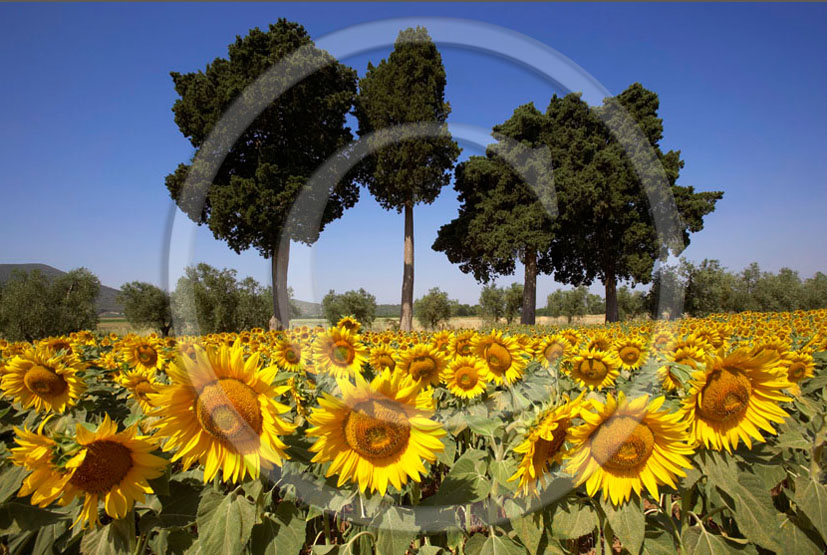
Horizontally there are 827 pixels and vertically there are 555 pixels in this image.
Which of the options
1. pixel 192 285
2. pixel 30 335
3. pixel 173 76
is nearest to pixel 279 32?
pixel 173 76

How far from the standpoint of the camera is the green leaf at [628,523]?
4.50 feet

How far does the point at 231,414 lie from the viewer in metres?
1.41

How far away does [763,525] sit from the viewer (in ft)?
5.21

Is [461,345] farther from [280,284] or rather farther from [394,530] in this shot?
[280,284]

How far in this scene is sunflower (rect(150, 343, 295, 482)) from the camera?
1.40m

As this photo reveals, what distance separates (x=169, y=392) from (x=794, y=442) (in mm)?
2977

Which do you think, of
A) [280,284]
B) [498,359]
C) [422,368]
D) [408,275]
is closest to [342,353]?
[422,368]

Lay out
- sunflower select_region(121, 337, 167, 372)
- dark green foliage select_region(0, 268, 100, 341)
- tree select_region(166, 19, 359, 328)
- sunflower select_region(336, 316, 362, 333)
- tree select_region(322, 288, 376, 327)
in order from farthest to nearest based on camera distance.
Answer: tree select_region(322, 288, 376, 327) < dark green foliage select_region(0, 268, 100, 341) < tree select_region(166, 19, 359, 328) < sunflower select_region(121, 337, 167, 372) < sunflower select_region(336, 316, 362, 333)

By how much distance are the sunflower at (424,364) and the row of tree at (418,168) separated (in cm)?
1531

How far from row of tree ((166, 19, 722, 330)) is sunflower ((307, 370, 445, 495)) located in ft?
55.7

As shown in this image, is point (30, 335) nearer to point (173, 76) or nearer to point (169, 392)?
point (173, 76)

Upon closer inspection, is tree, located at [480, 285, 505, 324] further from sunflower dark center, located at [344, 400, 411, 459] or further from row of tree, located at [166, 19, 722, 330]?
sunflower dark center, located at [344, 400, 411, 459]

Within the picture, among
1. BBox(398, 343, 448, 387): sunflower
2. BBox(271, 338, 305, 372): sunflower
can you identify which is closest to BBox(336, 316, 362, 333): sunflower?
BBox(271, 338, 305, 372): sunflower

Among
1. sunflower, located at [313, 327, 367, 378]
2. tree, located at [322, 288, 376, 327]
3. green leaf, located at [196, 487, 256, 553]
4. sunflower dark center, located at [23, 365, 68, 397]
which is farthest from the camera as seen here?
tree, located at [322, 288, 376, 327]
